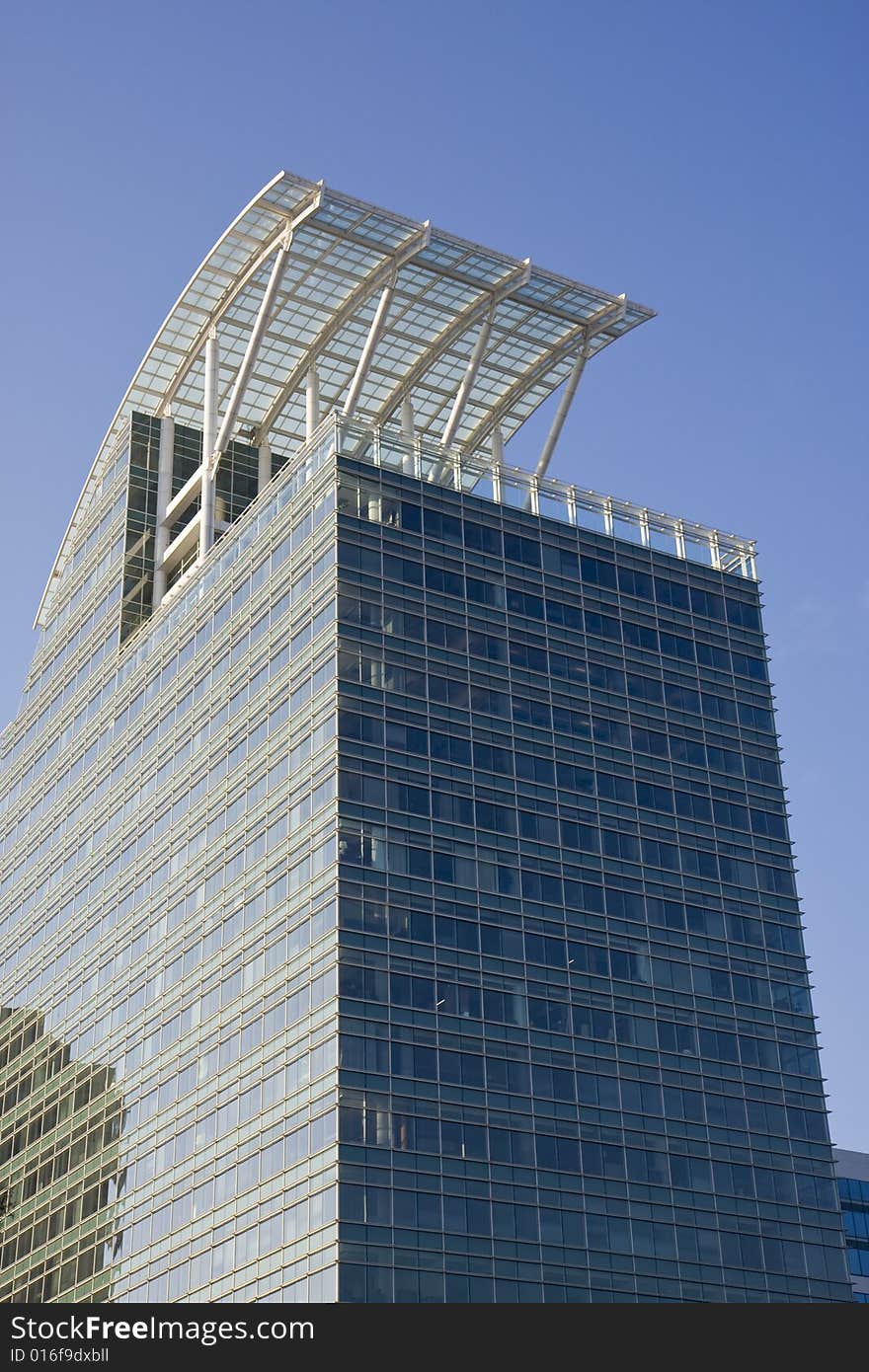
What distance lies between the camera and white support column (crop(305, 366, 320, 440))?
11056 cm

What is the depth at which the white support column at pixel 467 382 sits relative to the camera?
11231cm

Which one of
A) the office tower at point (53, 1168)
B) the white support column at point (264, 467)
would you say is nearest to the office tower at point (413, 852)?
the white support column at point (264, 467)

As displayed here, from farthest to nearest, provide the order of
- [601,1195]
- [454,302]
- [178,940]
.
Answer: [454,302], [178,940], [601,1195]

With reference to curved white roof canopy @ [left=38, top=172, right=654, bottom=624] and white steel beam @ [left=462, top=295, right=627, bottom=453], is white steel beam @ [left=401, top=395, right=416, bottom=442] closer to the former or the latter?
curved white roof canopy @ [left=38, top=172, right=654, bottom=624]

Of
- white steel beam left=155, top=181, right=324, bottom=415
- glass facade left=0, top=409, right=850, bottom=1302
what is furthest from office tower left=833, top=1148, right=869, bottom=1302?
white steel beam left=155, top=181, right=324, bottom=415

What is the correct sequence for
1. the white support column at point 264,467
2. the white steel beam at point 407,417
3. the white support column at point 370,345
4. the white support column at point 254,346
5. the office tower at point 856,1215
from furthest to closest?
the office tower at point 856,1215, the white steel beam at point 407,417, the white support column at point 264,467, the white support column at point 254,346, the white support column at point 370,345

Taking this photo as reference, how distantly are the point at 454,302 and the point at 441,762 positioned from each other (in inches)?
1374

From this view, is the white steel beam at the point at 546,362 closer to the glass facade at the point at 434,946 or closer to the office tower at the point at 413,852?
the office tower at the point at 413,852

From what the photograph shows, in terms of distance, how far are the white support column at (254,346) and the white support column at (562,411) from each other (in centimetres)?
1882

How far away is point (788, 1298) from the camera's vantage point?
8556cm

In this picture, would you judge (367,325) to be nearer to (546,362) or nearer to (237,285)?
(237,285)

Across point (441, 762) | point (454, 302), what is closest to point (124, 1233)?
point (441, 762)

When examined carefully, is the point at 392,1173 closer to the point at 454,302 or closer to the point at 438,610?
the point at 438,610

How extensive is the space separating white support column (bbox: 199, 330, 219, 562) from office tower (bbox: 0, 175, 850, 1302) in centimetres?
25
